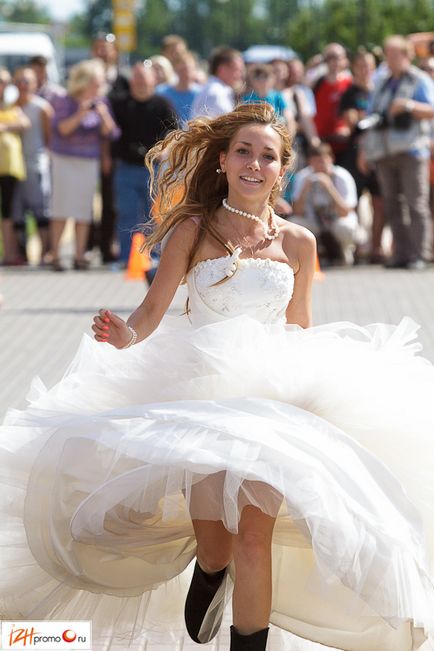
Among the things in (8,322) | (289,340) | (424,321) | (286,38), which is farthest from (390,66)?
(286,38)

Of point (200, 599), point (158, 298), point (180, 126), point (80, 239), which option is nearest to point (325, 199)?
point (180, 126)

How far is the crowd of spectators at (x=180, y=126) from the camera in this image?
48.2 ft

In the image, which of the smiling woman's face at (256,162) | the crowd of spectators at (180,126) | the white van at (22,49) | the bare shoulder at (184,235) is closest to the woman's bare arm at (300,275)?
the smiling woman's face at (256,162)

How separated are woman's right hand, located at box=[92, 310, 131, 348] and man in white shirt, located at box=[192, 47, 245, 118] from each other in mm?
8849

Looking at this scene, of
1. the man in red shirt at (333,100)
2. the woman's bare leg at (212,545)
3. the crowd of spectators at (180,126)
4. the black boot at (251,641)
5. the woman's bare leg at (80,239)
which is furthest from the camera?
the man in red shirt at (333,100)

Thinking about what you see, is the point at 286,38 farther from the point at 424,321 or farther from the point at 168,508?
the point at 168,508

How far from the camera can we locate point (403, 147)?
14.8 meters

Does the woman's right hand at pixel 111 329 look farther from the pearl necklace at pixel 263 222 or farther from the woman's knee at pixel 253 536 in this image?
the woman's knee at pixel 253 536

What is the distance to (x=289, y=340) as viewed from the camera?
14.9 ft

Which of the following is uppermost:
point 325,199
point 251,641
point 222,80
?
point 251,641

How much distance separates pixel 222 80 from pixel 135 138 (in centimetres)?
159

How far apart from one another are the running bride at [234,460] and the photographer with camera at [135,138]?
991cm

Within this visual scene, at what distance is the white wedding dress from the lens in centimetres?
398

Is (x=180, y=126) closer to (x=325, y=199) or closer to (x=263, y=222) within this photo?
(x=325, y=199)
